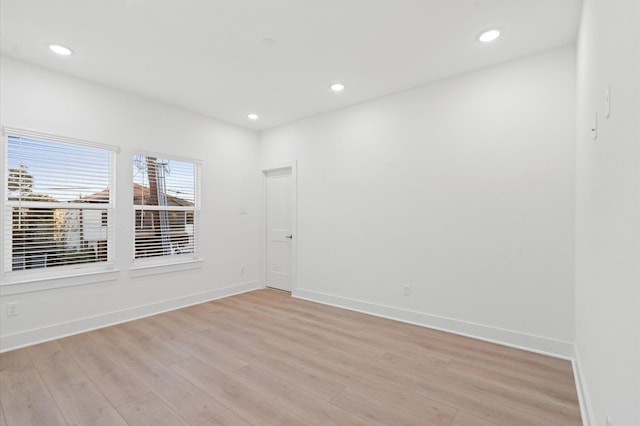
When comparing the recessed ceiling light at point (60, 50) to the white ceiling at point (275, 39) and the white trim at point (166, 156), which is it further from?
the white trim at point (166, 156)

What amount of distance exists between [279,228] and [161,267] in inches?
76.5

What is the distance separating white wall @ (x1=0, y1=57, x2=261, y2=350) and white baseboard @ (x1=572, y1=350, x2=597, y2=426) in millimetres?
4329

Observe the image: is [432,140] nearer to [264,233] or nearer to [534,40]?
[534,40]

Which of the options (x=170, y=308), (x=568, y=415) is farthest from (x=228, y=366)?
(x=568, y=415)

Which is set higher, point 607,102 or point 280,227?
point 607,102

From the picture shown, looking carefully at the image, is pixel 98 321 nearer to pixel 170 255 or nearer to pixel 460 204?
pixel 170 255

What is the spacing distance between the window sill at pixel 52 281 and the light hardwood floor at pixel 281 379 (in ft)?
1.87

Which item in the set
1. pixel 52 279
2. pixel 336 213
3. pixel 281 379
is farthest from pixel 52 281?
pixel 336 213

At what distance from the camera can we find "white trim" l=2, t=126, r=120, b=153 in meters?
2.94

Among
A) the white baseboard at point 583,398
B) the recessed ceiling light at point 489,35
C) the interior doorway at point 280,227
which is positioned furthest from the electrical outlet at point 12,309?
the recessed ceiling light at point 489,35

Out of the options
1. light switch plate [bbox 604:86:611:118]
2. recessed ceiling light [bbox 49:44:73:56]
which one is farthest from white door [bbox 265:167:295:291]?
light switch plate [bbox 604:86:611:118]

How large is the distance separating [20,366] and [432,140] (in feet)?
14.9

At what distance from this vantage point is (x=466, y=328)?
3.19m

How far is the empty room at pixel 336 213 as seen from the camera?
1.91 metres
